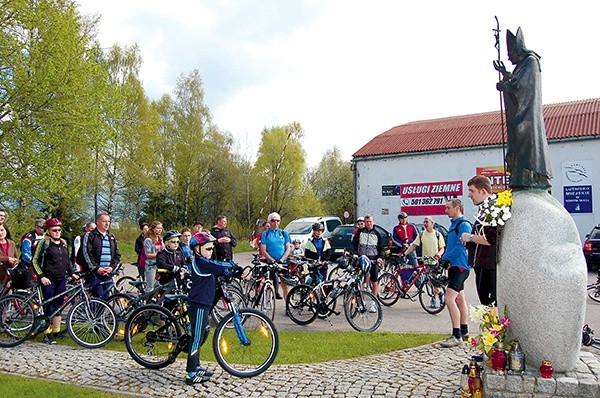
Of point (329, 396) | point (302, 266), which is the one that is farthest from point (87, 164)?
Answer: point (329, 396)

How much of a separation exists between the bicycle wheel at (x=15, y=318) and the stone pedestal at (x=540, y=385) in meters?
6.34

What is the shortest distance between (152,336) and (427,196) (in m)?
24.5

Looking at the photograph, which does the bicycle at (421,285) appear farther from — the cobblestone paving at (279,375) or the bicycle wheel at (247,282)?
the cobblestone paving at (279,375)

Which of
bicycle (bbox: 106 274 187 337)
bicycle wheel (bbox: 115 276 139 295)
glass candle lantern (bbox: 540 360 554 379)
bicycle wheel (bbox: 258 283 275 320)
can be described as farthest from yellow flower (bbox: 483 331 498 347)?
bicycle wheel (bbox: 115 276 139 295)

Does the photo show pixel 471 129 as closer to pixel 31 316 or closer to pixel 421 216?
pixel 421 216

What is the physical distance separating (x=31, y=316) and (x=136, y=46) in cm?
3263

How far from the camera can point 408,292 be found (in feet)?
38.4

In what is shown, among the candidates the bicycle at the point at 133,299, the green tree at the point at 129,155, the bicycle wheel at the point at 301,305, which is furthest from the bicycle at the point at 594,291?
the green tree at the point at 129,155

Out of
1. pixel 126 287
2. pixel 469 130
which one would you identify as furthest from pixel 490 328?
pixel 469 130

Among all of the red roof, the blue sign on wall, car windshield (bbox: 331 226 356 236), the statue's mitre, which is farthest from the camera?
the red roof

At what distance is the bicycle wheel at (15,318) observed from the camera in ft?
25.2

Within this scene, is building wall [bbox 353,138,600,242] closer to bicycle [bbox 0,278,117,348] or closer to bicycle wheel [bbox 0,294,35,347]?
bicycle [bbox 0,278,117,348]

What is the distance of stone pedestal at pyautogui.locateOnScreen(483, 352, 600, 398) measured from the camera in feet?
14.5

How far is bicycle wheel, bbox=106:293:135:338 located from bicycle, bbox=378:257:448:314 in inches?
210
